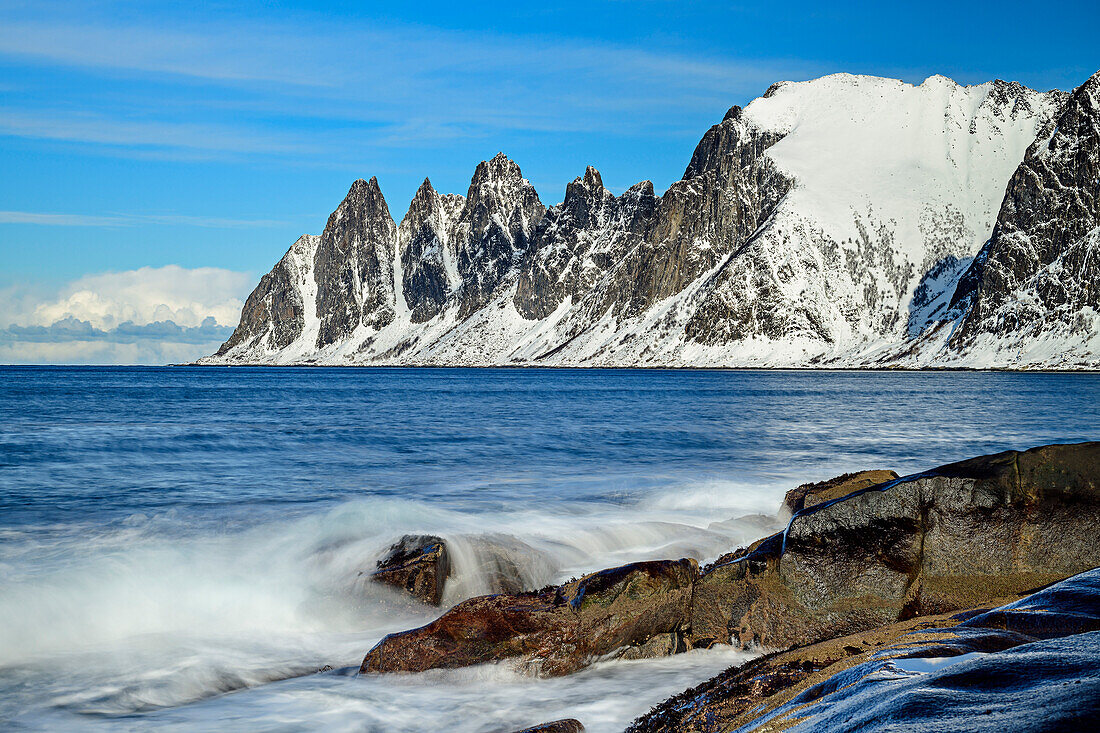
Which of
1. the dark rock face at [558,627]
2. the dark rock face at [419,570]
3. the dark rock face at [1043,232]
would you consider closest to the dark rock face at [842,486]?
the dark rock face at [558,627]

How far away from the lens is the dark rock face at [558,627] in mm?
9852

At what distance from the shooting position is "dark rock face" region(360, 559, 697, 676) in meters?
9.85

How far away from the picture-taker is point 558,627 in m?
9.97

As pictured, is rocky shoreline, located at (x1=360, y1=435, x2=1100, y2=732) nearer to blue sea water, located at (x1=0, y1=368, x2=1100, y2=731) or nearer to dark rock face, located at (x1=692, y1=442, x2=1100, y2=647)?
dark rock face, located at (x1=692, y1=442, x2=1100, y2=647)

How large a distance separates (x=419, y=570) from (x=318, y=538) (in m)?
4.09

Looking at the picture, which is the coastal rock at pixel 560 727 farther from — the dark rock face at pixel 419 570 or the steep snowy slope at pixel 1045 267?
the steep snowy slope at pixel 1045 267

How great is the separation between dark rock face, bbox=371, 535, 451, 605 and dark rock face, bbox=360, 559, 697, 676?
2705mm

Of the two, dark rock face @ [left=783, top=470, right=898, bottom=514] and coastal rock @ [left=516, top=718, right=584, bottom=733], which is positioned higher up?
dark rock face @ [left=783, top=470, right=898, bottom=514]

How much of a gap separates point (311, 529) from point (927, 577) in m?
12.2

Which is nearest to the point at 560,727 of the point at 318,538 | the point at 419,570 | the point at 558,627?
the point at 558,627

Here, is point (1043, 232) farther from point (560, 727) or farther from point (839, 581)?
point (560, 727)

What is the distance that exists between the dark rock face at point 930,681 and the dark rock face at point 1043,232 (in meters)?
149

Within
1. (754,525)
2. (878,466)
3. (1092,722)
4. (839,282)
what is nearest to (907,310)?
(839,282)

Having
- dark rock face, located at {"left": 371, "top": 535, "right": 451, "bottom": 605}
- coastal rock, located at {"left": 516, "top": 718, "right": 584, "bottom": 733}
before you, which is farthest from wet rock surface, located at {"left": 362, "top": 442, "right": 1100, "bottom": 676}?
dark rock face, located at {"left": 371, "top": 535, "right": 451, "bottom": 605}
